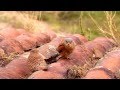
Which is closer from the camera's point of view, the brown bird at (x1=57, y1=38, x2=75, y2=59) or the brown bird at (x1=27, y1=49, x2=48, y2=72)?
the brown bird at (x1=27, y1=49, x2=48, y2=72)

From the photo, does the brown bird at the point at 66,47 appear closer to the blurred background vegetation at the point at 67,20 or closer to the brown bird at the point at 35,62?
the brown bird at the point at 35,62

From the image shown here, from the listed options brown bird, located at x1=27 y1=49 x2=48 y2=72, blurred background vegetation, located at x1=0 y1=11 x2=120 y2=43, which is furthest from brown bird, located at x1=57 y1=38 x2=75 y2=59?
blurred background vegetation, located at x1=0 y1=11 x2=120 y2=43

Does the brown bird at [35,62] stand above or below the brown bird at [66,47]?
below

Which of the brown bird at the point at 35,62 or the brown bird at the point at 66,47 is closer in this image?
the brown bird at the point at 35,62

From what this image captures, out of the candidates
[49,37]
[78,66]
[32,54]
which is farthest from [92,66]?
[49,37]

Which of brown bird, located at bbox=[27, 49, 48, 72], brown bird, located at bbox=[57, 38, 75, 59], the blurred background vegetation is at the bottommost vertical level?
the blurred background vegetation

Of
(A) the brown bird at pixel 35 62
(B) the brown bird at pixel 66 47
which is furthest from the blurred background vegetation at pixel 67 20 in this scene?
(A) the brown bird at pixel 35 62

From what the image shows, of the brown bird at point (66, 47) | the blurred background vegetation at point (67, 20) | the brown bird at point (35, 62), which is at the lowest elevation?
the blurred background vegetation at point (67, 20)

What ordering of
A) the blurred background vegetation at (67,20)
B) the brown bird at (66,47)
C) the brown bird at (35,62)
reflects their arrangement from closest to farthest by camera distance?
the brown bird at (35,62), the brown bird at (66,47), the blurred background vegetation at (67,20)

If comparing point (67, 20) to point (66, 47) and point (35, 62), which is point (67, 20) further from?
point (35, 62)

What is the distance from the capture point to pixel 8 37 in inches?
287

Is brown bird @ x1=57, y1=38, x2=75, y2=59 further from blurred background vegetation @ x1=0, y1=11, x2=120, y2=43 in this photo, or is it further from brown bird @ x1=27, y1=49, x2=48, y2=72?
blurred background vegetation @ x1=0, y1=11, x2=120, y2=43

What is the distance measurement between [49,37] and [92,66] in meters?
1.84
